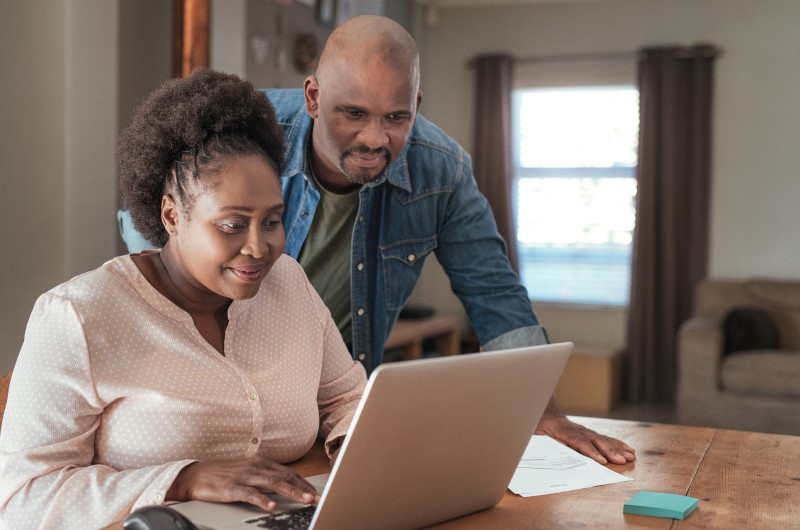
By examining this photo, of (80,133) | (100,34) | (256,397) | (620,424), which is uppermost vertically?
(100,34)

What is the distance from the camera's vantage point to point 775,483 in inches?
51.3

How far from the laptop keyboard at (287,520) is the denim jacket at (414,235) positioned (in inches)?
37.8

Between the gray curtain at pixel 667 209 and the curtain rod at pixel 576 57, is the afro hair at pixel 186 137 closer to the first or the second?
the gray curtain at pixel 667 209

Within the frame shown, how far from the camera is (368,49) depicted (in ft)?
5.63

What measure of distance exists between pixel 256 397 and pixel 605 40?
5381mm

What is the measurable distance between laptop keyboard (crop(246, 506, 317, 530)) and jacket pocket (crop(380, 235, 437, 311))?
1044 millimetres

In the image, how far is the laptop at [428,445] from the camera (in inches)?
36.7

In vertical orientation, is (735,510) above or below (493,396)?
below

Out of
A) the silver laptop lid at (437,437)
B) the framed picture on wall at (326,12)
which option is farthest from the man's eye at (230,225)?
the framed picture on wall at (326,12)

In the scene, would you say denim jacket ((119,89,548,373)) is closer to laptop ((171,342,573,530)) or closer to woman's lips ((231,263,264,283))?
woman's lips ((231,263,264,283))

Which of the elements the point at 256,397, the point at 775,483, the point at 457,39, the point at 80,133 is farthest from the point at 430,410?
the point at 457,39

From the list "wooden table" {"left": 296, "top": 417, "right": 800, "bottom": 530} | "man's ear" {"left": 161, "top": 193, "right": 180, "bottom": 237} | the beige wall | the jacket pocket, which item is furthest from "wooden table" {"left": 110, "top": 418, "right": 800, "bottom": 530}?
the beige wall

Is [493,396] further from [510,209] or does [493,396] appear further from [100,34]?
[510,209]

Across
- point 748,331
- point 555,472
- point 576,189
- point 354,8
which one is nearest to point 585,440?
point 555,472
